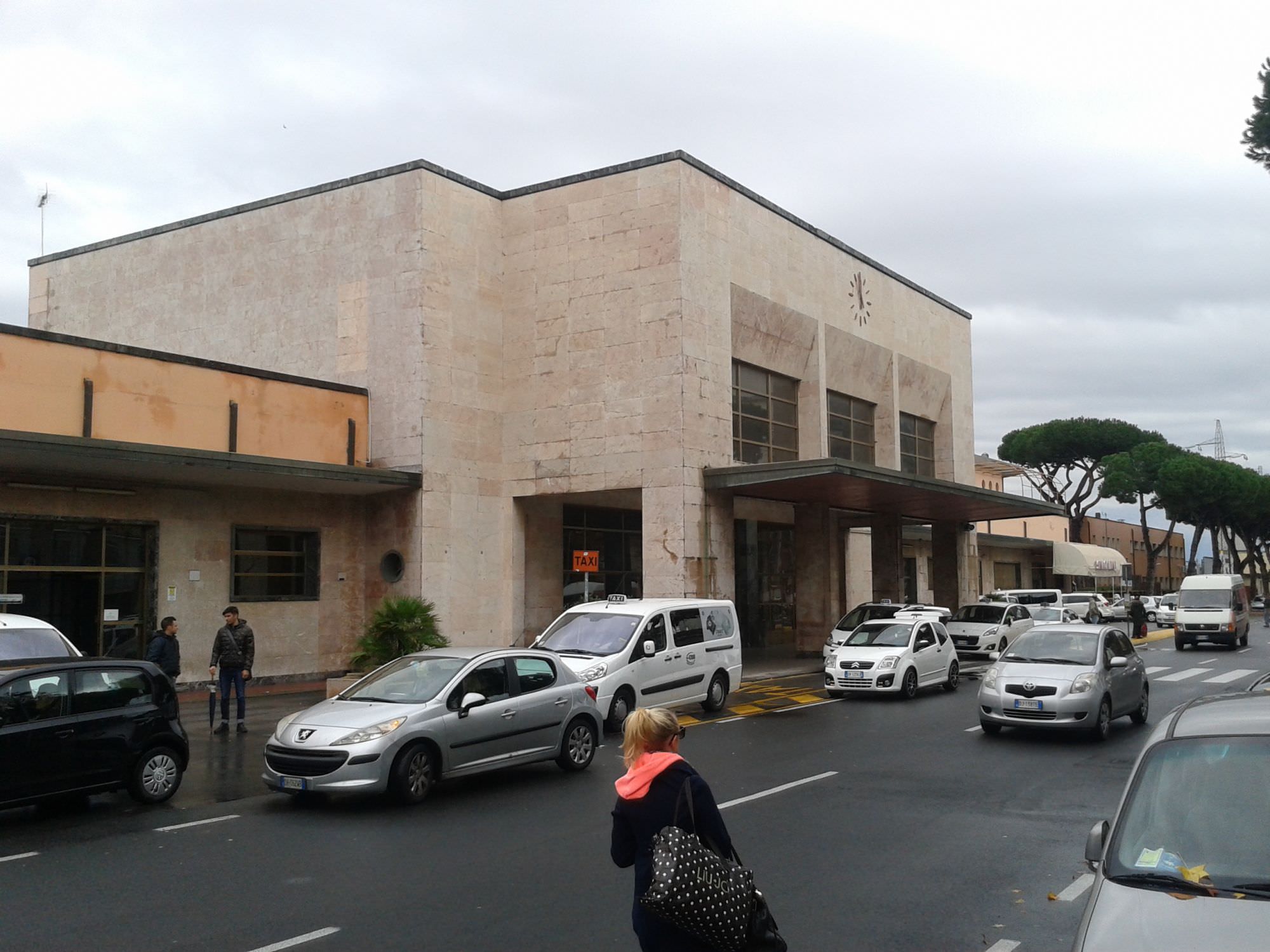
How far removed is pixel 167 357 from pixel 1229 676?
80.6 feet

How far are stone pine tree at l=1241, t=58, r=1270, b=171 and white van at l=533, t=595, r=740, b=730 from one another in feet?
35.5

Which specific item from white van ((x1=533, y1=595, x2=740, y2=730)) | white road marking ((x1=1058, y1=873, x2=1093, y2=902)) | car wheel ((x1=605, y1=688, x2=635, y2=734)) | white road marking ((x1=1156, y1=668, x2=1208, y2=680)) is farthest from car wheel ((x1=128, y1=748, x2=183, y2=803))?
white road marking ((x1=1156, y1=668, x2=1208, y2=680))

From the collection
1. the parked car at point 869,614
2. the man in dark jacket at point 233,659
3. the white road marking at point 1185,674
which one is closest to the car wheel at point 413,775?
the man in dark jacket at point 233,659

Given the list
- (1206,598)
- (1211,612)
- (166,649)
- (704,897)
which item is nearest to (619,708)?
(166,649)

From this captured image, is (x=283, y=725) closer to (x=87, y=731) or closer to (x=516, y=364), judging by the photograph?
(x=87, y=731)

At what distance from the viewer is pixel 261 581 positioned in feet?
77.0

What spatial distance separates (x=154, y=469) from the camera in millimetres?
19594

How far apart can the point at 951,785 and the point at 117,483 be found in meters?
16.7

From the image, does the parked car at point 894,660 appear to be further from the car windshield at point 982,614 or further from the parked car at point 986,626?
the car windshield at point 982,614

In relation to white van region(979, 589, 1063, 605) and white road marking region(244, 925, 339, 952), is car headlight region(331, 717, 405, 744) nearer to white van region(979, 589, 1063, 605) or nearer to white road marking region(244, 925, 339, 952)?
white road marking region(244, 925, 339, 952)

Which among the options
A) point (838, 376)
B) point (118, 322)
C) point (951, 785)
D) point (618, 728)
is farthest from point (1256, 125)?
point (118, 322)

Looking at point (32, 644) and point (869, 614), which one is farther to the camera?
point (869, 614)

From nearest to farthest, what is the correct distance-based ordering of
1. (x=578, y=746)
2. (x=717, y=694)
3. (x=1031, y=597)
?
(x=578, y=746)
(x=717, y=694)
(x=1031, y=597)

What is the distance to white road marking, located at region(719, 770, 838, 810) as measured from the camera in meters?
10.6
